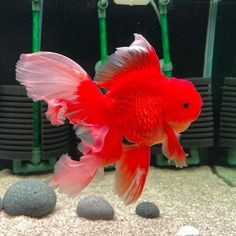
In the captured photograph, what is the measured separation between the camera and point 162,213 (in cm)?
271

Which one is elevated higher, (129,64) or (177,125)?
(129,64)

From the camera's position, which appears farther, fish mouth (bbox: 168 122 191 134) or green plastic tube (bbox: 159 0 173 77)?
green plastic tube (bbox: 159 0 173 77)

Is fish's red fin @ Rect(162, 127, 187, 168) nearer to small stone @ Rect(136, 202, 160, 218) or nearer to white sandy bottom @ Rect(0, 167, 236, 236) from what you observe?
→ white sandy bottom @ Rect(0, 167, 236, 236)

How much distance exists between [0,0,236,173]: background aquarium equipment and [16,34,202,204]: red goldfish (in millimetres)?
2602

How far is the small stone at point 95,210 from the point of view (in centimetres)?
256

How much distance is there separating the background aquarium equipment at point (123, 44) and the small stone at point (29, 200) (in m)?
0.78

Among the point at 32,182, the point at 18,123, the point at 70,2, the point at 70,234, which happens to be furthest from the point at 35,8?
the point at 70,234

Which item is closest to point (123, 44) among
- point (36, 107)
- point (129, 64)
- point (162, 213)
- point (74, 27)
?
point (74, 27)

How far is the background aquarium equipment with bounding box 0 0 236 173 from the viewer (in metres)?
3.51

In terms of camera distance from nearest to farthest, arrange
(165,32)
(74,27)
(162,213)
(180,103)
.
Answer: (180,103) → (162,213) → (165,32) → (74,27)

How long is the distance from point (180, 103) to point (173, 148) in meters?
0.11

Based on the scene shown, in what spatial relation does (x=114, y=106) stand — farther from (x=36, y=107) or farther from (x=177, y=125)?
(x=36, y=107)

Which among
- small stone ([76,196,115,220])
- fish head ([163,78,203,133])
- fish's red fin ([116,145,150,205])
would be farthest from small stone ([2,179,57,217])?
fish head ([163,78,203,133])

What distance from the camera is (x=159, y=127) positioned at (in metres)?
0.86
